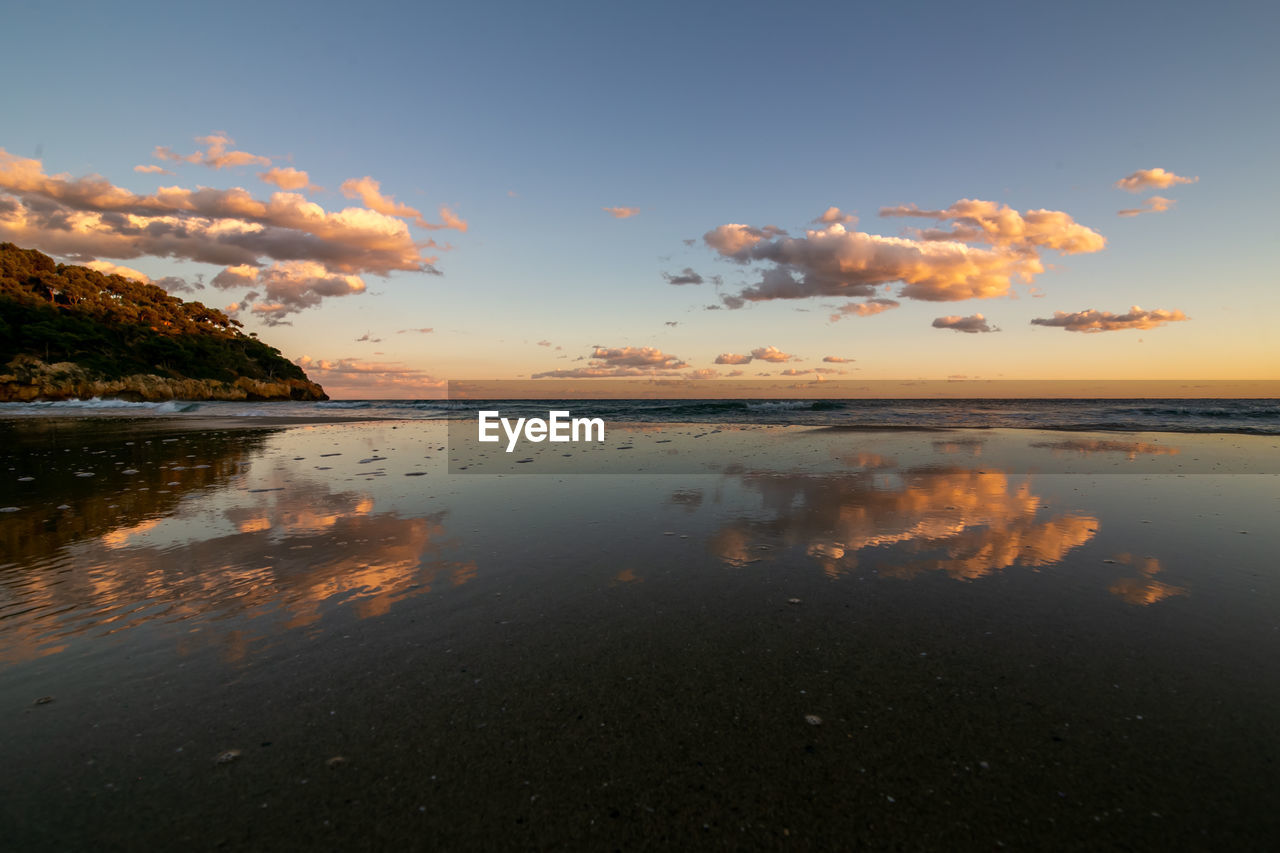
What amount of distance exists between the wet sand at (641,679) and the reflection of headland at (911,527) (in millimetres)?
63

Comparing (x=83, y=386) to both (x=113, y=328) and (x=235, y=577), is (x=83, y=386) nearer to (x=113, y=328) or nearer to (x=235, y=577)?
(x=113, y=328)

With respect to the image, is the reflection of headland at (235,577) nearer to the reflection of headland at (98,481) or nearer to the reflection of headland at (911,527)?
the reflection of headland at (98,481)

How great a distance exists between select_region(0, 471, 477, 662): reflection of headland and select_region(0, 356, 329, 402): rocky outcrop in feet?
219

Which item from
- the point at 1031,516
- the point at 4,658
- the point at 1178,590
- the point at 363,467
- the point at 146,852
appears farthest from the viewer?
the point at 363,467

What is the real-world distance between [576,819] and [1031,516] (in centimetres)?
685

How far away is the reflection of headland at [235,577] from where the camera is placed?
358 cm

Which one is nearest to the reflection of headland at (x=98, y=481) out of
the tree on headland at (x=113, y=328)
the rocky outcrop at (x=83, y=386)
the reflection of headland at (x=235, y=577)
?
the reflection of headland at (x=235, y=577)

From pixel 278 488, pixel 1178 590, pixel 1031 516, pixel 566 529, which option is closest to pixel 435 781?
pixel 566 529

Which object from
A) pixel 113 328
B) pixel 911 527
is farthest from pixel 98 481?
pixel 113 328

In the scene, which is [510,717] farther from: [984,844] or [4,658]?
[4,658]

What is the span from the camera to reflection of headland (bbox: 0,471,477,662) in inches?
141

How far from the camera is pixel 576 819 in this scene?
1.88 meters

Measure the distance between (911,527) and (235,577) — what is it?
6.72 m

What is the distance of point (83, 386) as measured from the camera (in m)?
52.9
